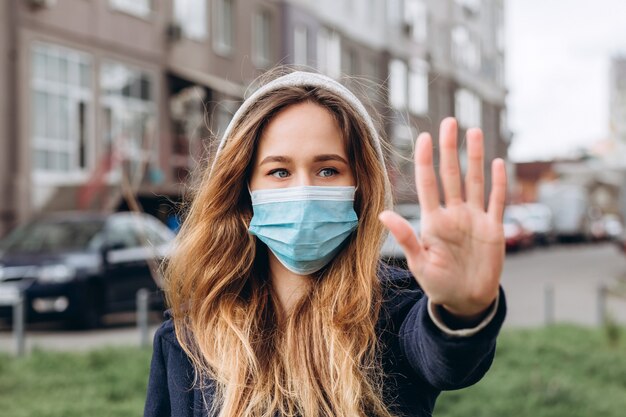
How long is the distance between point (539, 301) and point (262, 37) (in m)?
13.8

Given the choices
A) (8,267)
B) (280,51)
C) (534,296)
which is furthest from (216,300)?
(280,51)

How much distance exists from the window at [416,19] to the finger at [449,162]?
3831cm

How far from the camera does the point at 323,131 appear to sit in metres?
2.37

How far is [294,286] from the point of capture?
8.09 ft

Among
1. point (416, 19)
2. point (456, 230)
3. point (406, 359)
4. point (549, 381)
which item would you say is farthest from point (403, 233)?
point (416, 19)

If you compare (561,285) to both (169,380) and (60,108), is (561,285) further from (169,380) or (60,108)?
(169,380)

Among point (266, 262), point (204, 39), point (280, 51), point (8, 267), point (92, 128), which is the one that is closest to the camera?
point (266, 262)

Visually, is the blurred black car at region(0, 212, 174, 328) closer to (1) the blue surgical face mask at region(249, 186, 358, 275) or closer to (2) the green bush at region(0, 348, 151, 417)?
(2) the green bush at region(0, 348, 151, 417)

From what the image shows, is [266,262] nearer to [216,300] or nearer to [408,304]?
[216,300]

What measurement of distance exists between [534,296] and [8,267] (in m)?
→ 10.5

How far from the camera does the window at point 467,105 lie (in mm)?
39797

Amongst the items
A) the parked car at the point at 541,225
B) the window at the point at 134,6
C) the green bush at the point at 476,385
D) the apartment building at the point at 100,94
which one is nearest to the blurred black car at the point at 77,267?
the green bush at the point at 476,385

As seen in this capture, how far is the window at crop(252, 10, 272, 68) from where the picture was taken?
27375mm

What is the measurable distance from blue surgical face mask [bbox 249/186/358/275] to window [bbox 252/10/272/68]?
25.2 meters
